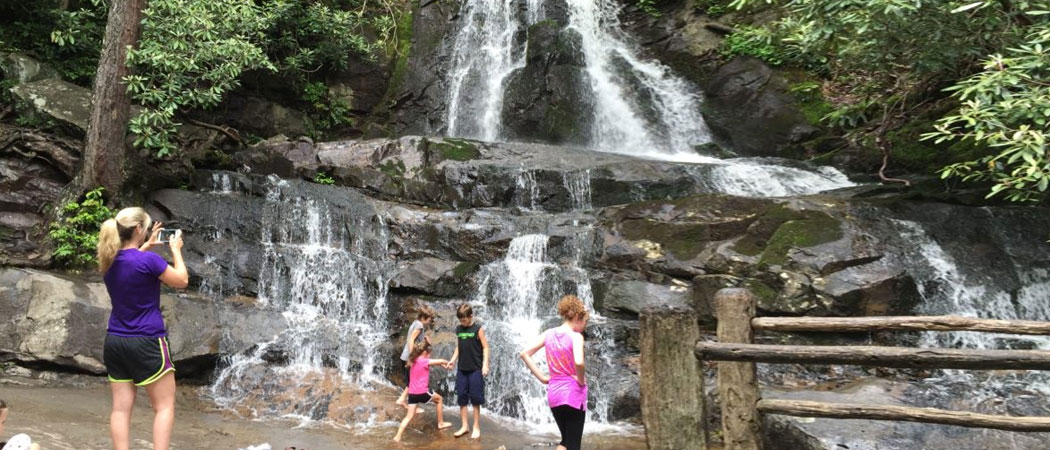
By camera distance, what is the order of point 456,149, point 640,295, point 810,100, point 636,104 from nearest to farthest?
point 640,295, point 456,149, point 810,100, point 636,104

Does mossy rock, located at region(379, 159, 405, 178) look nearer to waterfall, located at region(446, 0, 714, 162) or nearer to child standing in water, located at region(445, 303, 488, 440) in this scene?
waterfall, located at region(446, 0, 714, 162)

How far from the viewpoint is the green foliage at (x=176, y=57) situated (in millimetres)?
10750

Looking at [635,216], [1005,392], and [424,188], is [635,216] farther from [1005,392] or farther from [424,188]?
[1005,392]

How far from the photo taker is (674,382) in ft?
13.8

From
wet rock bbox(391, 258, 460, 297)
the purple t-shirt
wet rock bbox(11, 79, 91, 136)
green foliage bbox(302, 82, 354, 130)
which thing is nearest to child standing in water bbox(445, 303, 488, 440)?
wet rock bbox(391, 258, 460, 297)

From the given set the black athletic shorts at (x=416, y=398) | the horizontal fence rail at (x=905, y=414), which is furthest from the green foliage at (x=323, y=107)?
the horizontal fence rail at (x=905, y=414)

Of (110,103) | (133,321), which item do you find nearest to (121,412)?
(133,321)

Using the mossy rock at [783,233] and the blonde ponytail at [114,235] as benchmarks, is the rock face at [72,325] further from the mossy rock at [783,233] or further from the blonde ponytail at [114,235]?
the mossy rock at [783,233]

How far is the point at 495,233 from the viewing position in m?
10.6

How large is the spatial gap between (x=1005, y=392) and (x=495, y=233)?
657 cm

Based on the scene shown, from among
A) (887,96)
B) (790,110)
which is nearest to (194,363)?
(887,96)

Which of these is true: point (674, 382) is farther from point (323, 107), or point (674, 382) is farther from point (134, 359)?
point (323, 107)

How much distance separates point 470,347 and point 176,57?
7.46m

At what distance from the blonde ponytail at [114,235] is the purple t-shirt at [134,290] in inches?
1.4
